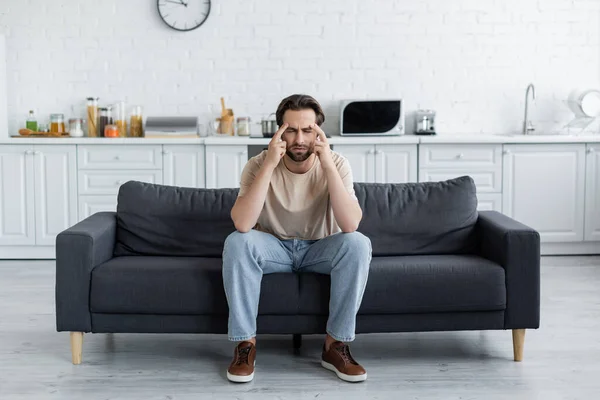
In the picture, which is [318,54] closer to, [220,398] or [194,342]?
[194,342]

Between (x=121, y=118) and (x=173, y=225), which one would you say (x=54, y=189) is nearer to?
(x=121, y=118)

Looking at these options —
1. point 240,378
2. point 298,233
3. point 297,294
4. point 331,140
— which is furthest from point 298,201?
point 331,140

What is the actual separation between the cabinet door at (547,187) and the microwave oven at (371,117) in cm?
75

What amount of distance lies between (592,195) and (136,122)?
10.2 feet

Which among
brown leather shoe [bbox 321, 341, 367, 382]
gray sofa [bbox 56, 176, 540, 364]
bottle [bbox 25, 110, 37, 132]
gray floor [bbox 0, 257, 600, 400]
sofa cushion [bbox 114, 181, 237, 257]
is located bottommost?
gray floor [bbox 0, 257, 600, 400]

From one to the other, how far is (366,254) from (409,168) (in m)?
2.52

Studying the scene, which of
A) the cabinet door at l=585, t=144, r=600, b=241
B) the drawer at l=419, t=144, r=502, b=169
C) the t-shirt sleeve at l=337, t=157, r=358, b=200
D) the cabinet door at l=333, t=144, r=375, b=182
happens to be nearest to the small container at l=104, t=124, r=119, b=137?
the cabinet door at l=333, t=144, r=375, b=182

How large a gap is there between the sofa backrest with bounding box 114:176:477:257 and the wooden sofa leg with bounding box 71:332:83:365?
46 cm

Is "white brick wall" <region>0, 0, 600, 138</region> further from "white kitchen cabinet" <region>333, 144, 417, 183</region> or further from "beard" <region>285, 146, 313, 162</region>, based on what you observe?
"beard" <region>285, 146, 313, 162</region>

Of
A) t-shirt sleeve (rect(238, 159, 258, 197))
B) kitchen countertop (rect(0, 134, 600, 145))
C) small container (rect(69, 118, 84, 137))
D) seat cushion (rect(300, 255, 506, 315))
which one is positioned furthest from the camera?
small container (rect(69, 118, 84, 137))

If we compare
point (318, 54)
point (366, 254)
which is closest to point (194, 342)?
point (366, 254)

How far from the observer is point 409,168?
566cm

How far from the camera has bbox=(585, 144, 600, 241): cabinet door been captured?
5.71m

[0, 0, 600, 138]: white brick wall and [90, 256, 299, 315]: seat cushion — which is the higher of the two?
[0, 0, 600, 138]: white brick wall
